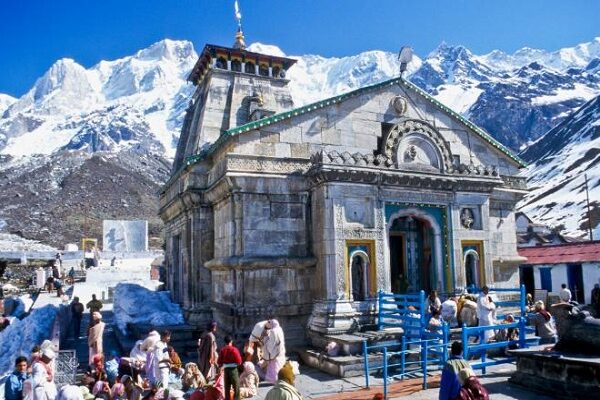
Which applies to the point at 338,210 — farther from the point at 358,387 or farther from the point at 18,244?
the point at 18,244

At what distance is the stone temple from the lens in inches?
569

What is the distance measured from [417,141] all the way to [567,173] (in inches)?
4253

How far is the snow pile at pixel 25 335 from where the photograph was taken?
15570 millimetres

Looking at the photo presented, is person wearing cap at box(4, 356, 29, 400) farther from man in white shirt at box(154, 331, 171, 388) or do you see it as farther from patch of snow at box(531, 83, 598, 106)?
patch of snow at box(531, 83, 598, 106)

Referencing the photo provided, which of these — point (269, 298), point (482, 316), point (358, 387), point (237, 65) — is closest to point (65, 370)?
point (269, 298)

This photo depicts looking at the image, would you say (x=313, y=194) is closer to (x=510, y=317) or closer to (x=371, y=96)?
(x=371, y=96)

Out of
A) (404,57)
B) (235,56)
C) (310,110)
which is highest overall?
Result: (235,56)

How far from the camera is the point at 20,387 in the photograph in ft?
28.9

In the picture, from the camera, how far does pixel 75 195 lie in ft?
316

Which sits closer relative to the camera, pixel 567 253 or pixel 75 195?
pixel 567 253

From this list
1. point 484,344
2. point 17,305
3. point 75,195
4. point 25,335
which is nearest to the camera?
point 484,344

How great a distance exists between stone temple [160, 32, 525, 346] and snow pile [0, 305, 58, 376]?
460cm

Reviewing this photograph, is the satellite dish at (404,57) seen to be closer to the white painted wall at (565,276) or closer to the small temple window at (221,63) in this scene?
the small temple window at (221,63)

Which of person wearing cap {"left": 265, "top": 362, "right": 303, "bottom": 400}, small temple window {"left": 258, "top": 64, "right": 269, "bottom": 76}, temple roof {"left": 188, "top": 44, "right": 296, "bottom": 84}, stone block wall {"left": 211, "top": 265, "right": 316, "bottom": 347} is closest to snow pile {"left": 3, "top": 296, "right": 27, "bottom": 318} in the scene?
stone block wall {"left": 211, "top": 265, "right": 316, "bottom": 347}
